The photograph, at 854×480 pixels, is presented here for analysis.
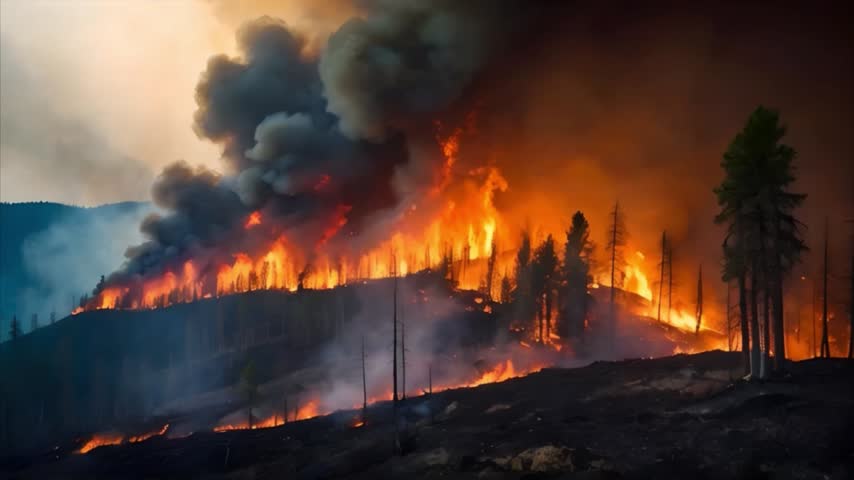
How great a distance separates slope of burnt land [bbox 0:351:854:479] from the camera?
2730cm

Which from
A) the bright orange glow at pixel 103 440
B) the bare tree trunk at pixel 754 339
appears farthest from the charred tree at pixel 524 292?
the bright orange glow at pixel 103 440

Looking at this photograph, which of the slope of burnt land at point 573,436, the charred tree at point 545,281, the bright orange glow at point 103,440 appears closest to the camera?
the slope of burnt land at point 573,436

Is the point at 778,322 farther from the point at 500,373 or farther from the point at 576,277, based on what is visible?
the point at 576,277

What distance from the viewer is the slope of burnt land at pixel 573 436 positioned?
27297mm

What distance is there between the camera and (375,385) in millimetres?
79125

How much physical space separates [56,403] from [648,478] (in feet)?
334

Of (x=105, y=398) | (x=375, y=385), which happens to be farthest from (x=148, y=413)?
(x=375, y=385)

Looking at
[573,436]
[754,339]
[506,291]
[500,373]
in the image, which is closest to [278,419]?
[500,373]

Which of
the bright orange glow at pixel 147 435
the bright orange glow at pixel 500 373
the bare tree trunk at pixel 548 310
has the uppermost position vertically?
the bare tree trunk at pixel 548 310

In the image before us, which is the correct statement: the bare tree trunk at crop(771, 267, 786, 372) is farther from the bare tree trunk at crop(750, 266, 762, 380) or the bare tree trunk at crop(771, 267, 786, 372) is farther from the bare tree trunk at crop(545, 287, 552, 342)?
the bare tree trunk at crop(545, 287, 552, 342)

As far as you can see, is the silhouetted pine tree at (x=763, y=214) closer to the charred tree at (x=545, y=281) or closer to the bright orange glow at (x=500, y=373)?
the bright orange glow at (x=500, y=373)

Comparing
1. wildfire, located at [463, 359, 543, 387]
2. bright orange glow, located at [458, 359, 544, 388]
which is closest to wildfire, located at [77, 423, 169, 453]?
bright orange glow, located at [458, 359, 544, 388]

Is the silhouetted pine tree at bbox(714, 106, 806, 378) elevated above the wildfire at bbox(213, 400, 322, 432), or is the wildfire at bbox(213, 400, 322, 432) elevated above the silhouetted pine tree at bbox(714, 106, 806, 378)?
the silhouetted pine tree at bbox(714, 106, 806, 378)

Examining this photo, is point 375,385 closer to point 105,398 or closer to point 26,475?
point 26,475
